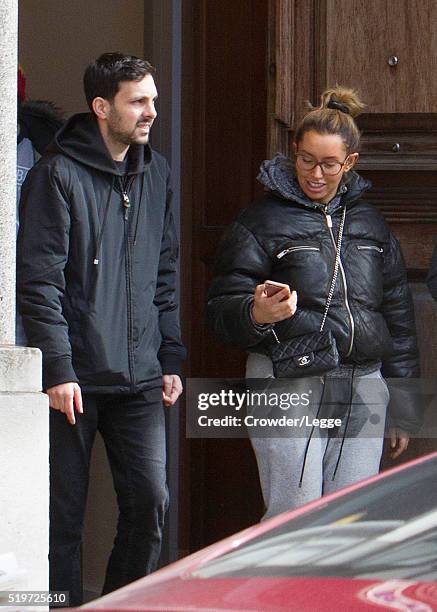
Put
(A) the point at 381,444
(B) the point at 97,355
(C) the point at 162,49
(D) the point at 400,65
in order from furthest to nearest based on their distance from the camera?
(C) the point at 162,49, (D) the point at 400,65, (A) the point at 381,444, (B) the point at 97,355

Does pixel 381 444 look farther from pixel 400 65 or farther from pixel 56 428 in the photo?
pixel 400 65

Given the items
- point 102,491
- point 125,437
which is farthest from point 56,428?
point 102,491

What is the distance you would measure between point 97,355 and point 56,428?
267 mm

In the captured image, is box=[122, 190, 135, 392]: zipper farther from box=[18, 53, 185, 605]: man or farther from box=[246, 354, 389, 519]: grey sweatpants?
box=[246, 354, 389, 519]: grey sweatpants

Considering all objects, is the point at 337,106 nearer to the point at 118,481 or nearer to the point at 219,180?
the point at 219,180

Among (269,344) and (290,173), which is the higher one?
(290,173)

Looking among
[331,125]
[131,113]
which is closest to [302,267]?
[331,125]

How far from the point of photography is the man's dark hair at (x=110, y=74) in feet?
14.8

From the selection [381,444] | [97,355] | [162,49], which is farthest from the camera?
[162,49]

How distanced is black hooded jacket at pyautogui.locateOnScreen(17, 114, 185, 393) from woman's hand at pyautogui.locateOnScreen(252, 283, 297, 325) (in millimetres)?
386

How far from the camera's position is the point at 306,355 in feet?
14.5

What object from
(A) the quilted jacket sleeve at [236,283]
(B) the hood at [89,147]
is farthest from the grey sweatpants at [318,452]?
(B) the hood at [89,147]

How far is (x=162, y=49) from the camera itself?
573 cm

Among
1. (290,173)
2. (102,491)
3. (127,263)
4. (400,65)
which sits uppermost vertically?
(400,65)
